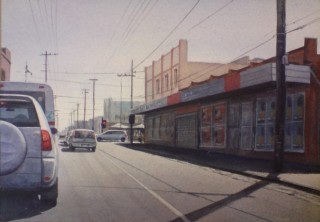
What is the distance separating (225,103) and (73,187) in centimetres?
1733

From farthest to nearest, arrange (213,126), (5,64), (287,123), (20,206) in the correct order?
(5,64)
(213,126)
(287,123)
(20,206)

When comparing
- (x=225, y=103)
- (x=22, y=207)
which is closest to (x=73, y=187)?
(x=22, y=207)

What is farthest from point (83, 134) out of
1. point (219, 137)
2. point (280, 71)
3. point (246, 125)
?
point (280, 71)

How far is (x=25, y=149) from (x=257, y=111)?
18.0 m

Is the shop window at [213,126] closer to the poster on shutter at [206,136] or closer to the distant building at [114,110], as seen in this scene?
the poster on shutter at [206,136]

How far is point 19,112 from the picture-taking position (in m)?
7.55

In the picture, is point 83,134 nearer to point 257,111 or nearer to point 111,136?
point 257,111

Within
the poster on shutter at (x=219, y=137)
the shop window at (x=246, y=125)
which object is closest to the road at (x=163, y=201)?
the shop window at (x=246, y=125)

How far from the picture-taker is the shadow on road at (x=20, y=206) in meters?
→ 7.25

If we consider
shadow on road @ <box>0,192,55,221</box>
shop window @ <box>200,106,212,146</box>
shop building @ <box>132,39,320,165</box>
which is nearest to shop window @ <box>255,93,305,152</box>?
shop building @ <box>132,39,320,165</box>

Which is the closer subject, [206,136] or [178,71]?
[206,136]

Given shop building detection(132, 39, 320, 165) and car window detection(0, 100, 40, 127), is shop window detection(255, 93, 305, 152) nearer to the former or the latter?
shop building detection(132, 39, 320, 165)

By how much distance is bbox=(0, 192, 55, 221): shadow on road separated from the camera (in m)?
7.25

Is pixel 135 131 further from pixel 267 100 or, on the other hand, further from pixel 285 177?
pixel 285 177
